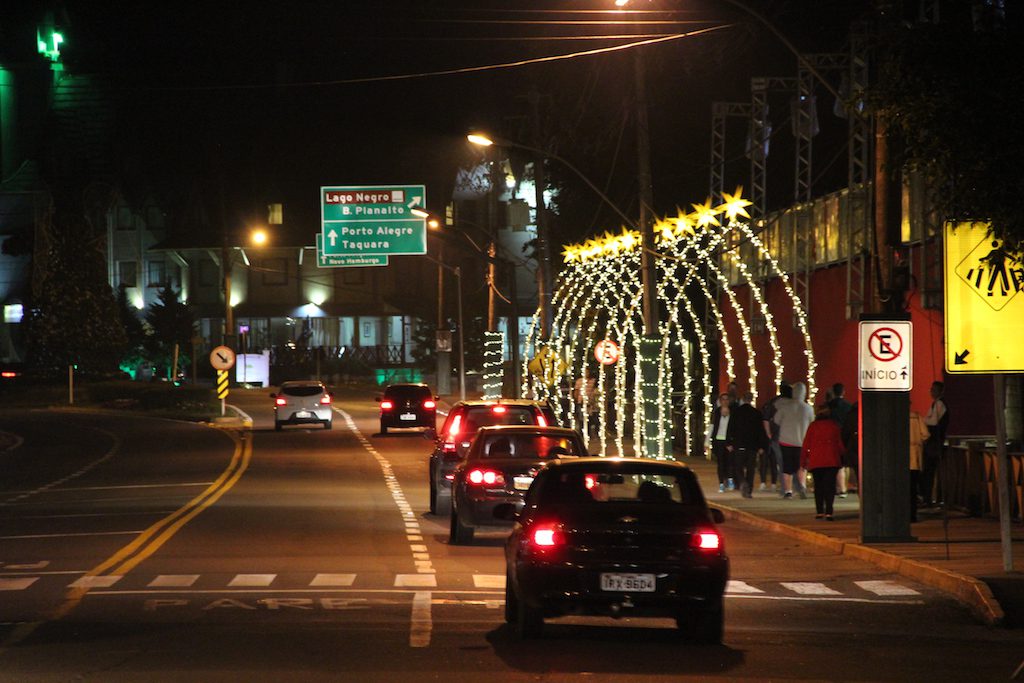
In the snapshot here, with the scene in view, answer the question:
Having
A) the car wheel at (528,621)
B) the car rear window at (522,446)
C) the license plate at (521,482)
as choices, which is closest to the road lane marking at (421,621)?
the car wheel at (528,621)

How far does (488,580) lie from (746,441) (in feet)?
36.8

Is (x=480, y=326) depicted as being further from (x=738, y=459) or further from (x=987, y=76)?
(x=987, y=76)

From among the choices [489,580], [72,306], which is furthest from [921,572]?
[72,306]

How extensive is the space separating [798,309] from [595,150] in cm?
2535

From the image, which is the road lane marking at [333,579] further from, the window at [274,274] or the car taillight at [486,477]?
the window at [274,274]

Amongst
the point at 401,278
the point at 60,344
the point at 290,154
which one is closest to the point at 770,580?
the point at 60,344

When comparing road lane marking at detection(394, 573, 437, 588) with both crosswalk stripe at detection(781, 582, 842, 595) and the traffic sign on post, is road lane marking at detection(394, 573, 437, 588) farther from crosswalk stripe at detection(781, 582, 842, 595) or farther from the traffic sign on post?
the traffic sign on post

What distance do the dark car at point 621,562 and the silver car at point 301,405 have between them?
41478mm

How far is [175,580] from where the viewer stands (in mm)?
15984

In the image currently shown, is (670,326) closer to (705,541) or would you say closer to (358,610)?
(358,610)

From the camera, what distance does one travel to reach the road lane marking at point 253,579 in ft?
51.3

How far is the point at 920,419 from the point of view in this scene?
74.1 ft

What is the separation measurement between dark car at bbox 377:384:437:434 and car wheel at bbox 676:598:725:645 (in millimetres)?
37463

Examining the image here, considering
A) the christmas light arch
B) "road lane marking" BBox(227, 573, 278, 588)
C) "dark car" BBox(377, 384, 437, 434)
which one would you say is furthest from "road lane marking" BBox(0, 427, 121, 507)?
"road lane marking" BBox(227, 573, 278, 588)
